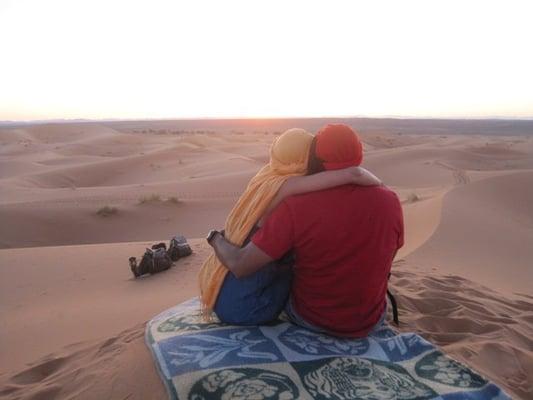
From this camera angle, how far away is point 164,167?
27.8 meters

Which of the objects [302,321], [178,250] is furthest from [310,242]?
[178,250]

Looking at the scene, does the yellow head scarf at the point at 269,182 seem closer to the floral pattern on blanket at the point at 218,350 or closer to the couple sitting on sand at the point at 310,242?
the couple sitting on sand at the point at 310,242

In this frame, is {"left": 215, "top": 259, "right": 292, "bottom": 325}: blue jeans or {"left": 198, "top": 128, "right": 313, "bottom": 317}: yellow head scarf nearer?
{"left": 198, "top": 128, "right": 313, "bottom": 317}: yellow head scarf

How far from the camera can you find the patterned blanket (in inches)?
121

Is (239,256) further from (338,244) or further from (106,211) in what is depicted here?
(106,211)

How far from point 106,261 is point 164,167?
19.8 m

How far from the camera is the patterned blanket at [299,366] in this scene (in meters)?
3.07

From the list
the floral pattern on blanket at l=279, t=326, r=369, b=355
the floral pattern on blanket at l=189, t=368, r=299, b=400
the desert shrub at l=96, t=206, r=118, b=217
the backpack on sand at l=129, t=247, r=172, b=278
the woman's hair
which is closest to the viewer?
the floral pattern on blanket at l=189, t=368, r=299, b=400

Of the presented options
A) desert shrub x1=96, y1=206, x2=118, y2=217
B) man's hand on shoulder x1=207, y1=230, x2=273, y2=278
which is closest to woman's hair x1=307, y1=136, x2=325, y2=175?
man's hand on shoulder x1=207, y1=230, x2=273, y2=278

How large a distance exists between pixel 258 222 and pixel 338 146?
76 cm

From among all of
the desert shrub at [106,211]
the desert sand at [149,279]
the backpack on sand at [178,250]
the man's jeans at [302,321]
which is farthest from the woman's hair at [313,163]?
the desert shrub at [106,211]

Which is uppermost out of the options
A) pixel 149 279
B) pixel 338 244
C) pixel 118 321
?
pixel 338 244

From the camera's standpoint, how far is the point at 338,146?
3271 mm

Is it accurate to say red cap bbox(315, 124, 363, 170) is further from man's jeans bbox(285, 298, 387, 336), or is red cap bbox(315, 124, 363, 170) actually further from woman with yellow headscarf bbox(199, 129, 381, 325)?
man's jeans bbox(285, 298, 387, 336)
